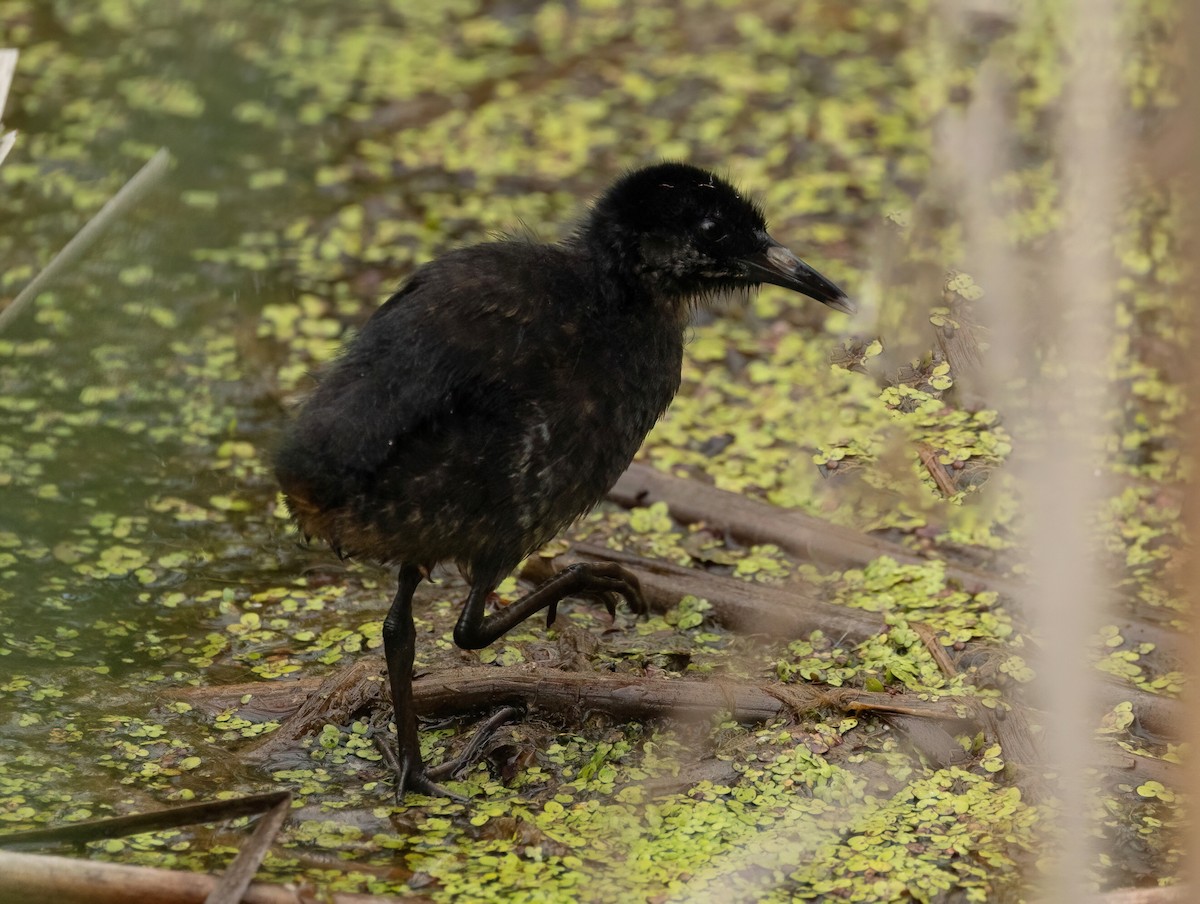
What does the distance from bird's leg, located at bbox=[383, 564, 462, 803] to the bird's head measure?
109cm

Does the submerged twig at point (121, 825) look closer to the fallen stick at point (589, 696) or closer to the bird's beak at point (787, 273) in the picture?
the fallen stick at point (589, 696)

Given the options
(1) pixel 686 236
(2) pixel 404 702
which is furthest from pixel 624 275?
(2) pixel 404 702

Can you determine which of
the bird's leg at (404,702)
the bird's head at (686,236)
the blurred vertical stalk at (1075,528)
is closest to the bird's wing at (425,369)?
the bird's head at (686,236)

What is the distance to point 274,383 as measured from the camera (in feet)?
19.6

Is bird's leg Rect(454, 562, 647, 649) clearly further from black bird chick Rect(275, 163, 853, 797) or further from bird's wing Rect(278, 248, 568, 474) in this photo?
bird's wing Rect(278, 248, 568, 474)

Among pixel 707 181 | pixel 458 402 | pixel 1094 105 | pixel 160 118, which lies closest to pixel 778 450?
pixel 707 181

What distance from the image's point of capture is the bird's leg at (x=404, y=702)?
13.1ft

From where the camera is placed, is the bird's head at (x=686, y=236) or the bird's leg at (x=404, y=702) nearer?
the bird's leg at (x=404, y=702)

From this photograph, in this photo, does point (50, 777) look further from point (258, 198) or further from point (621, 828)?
point (258, 198)

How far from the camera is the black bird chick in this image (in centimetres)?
383

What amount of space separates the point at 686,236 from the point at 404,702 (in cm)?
142

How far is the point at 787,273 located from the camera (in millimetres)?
4289

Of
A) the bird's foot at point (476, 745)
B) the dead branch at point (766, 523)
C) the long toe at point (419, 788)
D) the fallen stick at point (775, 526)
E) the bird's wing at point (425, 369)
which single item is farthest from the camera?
the dead branch at point (766, 523)

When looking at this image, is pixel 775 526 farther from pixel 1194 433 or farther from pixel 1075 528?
pixel 1194 433
